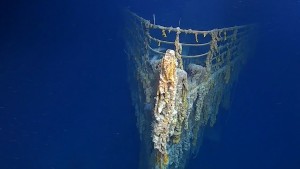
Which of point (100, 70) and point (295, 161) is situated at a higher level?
point (100, 70)

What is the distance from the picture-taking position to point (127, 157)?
23.3ft

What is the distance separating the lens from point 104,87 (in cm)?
762

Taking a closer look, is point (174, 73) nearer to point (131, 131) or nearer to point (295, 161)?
point (131, 131)

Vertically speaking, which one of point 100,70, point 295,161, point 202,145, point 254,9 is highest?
point 254,9

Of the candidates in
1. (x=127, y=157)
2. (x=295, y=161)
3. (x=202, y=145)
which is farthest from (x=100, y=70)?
(x=295, y=161)

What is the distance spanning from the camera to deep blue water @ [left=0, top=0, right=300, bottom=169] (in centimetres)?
672

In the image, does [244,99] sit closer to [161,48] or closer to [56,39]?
[161,48]

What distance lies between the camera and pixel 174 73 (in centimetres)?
405

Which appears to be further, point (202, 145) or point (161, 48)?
point (202, 145)

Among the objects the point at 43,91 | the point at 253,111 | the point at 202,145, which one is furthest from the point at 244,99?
the point at 43,91

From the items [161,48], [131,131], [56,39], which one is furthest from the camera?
[56,39]

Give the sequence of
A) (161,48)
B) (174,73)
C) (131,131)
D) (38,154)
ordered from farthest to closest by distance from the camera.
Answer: (38,154) < (131,131) < (161,48) < (174,73)

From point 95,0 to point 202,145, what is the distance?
14.1 ft

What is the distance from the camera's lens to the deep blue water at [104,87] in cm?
672
